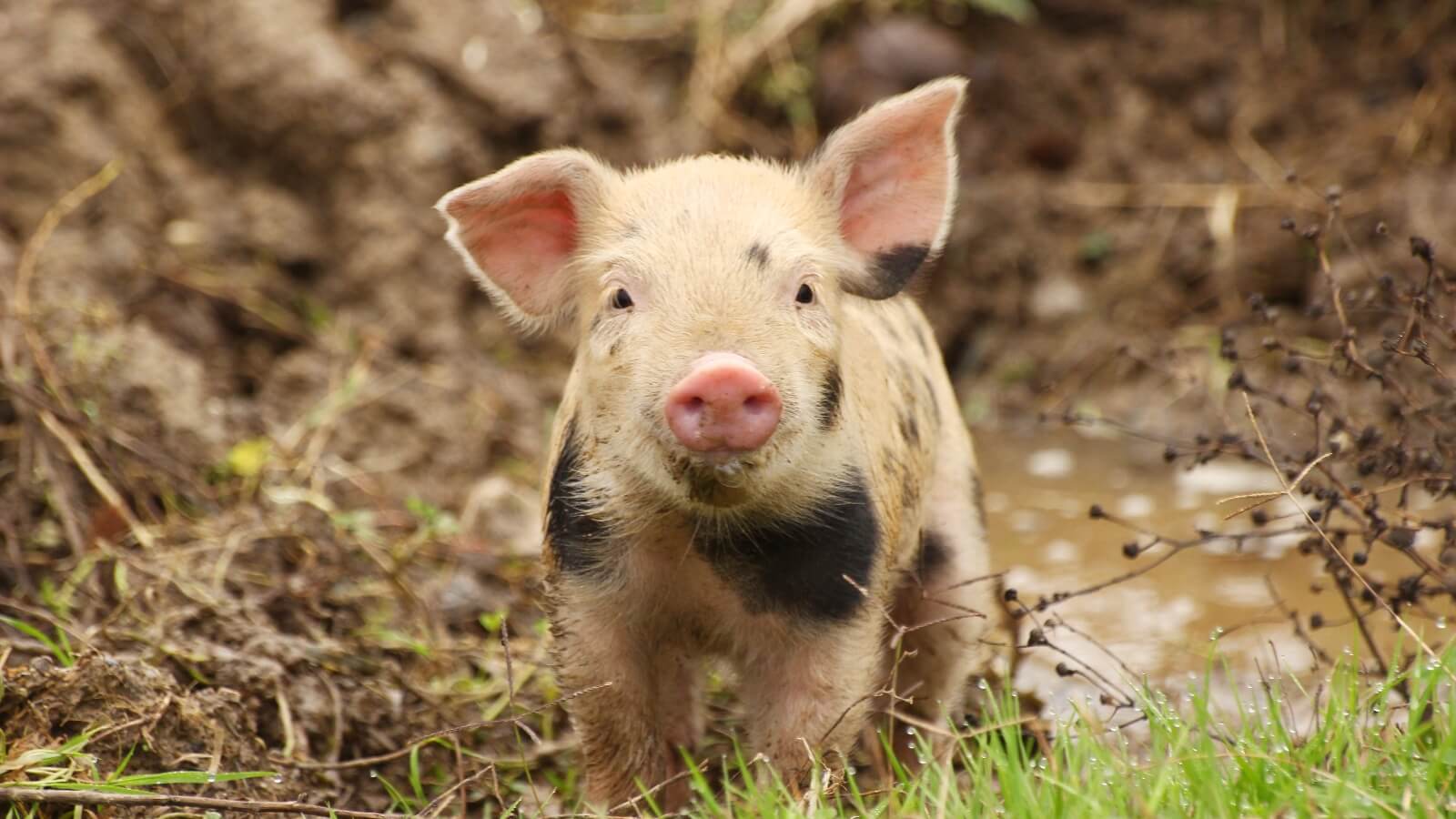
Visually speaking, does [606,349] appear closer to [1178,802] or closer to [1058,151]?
[1178,802]

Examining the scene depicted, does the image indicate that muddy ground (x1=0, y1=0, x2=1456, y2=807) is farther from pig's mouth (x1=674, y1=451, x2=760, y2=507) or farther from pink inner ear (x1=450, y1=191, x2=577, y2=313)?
pink inner ear (x1=450, y1=191, x2=577, y2=313)

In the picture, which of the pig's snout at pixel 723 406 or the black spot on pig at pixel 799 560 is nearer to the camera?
the pig's snout at pixel 723 406

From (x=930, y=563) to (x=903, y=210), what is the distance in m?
1.03

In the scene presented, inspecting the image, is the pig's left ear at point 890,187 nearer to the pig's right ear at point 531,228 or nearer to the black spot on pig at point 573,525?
the pig's right ear at point 531,228

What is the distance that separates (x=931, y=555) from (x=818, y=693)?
89 cm

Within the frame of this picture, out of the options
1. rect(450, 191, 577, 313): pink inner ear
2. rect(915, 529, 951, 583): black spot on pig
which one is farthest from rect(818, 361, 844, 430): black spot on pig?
rect(915, 529, 951, 583): black spot on pig

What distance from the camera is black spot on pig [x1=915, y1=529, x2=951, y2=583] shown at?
439 cm

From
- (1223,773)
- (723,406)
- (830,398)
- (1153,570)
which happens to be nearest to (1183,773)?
(1223,773)

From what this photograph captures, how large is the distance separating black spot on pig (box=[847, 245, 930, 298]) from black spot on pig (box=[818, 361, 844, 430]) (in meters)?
0.46

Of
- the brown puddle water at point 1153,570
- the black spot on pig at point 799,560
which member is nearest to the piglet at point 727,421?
the black spot on pig at point 799,560

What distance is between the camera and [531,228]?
12.9ft

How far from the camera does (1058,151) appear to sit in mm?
9023

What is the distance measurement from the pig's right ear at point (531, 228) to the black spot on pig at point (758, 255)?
0.53 m

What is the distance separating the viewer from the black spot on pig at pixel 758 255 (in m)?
3.48
